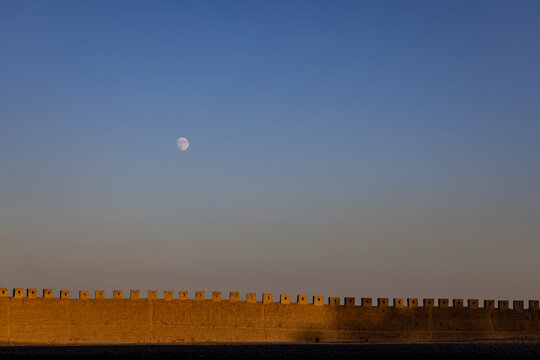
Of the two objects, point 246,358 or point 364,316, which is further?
point 364,316

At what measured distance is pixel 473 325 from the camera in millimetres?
31500

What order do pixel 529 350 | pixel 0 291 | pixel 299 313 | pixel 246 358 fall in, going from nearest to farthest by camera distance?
pixel 246 358 → pixel 529 350 → pixel 0 291 → pixel 299 313

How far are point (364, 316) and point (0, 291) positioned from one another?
13.3m

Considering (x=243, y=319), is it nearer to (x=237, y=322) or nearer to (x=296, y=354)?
(x=237, y=322)

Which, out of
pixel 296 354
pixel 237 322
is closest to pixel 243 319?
pixel 237 322

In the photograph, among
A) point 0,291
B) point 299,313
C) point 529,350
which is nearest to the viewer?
point 529,350

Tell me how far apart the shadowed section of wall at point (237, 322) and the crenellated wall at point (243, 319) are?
4 cm

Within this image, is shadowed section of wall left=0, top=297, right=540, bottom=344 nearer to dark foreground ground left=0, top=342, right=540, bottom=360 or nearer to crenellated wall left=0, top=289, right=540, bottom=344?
crenellated wall left=0, top=289, right=540, bottom=344

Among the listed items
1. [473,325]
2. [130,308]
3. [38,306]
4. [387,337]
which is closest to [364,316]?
[387,337]

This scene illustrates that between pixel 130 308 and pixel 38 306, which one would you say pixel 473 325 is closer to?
pixel 130 308

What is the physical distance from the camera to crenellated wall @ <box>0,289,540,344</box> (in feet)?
94.6

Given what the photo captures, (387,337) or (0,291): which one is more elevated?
(0,291)

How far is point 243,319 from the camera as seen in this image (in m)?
30.1

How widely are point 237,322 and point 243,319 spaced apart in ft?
0.85
